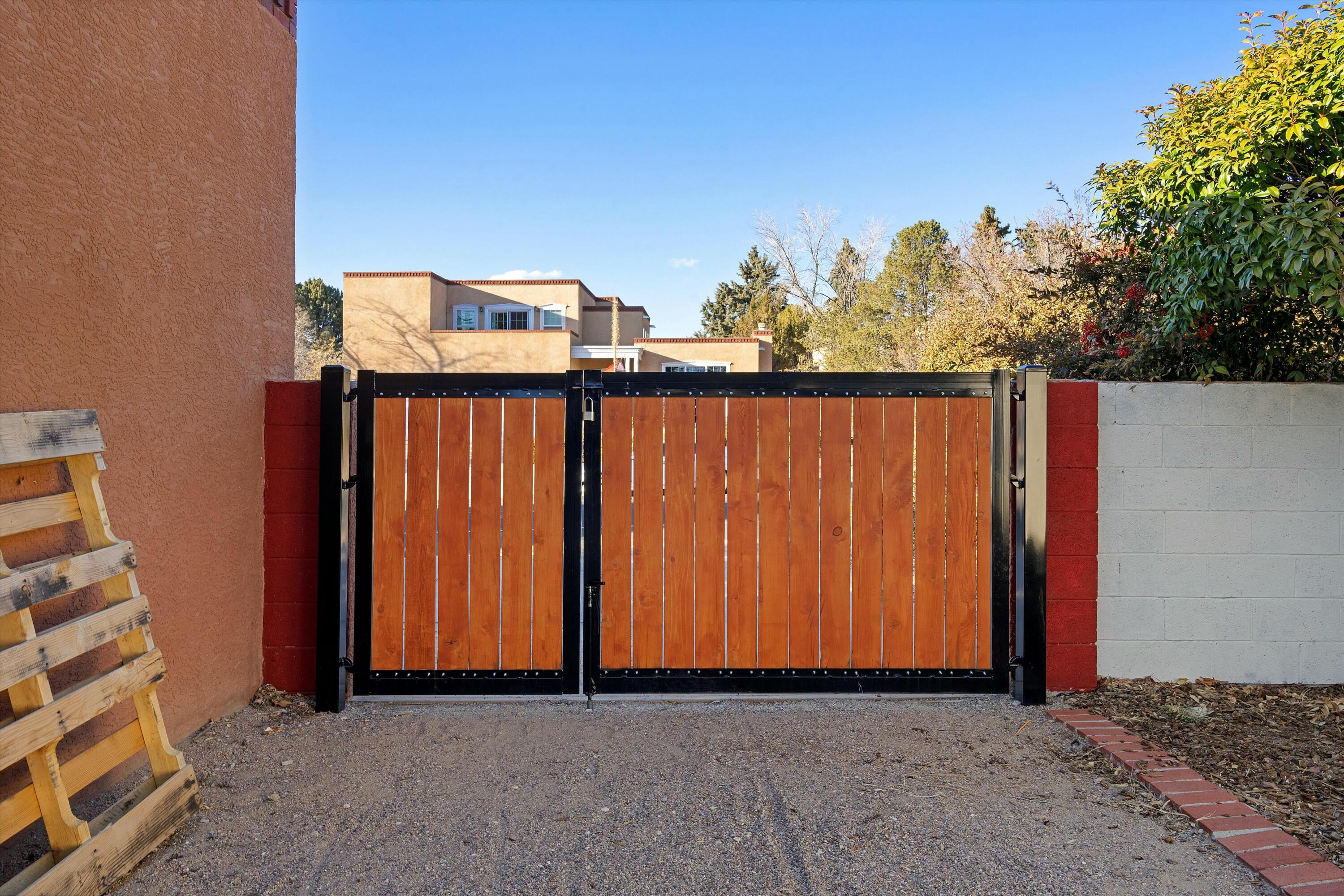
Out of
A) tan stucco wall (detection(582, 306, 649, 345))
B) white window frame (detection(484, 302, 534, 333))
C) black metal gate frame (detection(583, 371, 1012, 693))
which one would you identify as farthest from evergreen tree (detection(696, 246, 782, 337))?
black metal gate frame (detection(583, 371, 1012, 693))

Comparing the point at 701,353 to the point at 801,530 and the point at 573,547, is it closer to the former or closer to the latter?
the point at 801,530

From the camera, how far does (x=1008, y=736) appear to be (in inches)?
138

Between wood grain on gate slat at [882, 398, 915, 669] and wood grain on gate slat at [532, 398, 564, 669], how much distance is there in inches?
65.4

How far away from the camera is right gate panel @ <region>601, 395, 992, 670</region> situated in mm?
3932

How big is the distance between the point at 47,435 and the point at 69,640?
62cm

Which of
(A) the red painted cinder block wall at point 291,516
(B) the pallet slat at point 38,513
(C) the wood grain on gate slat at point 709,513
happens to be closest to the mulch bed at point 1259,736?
(C) the wood grain on gate slat at point 709,513

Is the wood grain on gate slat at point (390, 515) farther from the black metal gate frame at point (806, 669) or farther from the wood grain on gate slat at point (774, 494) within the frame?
the wood grain on gate slat at point (774, 494)

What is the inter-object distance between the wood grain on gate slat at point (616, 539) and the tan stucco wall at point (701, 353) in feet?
69.8

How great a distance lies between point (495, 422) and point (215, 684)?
177 cm

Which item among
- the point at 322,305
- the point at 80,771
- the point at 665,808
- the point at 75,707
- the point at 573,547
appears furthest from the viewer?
the point at 322,305

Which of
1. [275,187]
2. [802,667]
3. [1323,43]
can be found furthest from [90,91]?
[1323,43]

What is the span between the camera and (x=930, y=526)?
396 cm

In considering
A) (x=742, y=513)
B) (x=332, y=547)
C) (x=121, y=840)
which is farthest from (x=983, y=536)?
(x=121, y=840)

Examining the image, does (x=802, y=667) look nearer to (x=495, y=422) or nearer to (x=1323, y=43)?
(x=495, y=422)
